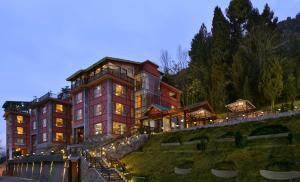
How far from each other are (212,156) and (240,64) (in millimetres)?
37535

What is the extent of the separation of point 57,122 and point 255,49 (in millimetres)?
44521

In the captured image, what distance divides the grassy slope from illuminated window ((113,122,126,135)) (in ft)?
52.4

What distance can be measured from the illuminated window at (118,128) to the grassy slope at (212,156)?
15957mm

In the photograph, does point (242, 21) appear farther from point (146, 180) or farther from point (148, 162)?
point (146, 180)

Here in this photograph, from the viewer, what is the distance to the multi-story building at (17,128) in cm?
9138

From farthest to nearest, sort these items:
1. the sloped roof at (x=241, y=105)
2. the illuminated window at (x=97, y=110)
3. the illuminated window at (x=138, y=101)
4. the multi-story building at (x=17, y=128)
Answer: the multi-story building at (x=17, y=128), the illuminated window at (x=138, y=101), the illuminated window at (x=97, y=110), the sloped roof at (x=241, y=105)

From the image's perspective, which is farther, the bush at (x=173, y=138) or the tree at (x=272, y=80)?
the tree at (x=272, y=80)

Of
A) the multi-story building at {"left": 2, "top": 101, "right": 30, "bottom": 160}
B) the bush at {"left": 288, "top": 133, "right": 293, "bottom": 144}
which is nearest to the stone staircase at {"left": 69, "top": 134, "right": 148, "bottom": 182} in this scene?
the bush at {"left": 288, "top": 133, "right": 293, "bottom": 144}

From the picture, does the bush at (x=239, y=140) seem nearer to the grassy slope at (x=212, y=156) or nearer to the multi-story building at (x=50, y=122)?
the grassy slope at (x=212, y=156)

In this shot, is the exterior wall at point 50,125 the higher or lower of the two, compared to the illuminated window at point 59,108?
lower

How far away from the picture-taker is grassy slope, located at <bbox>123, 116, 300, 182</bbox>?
79.5ft

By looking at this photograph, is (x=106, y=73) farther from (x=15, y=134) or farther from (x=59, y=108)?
(x=15, y=134)

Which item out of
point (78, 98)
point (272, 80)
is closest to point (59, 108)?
point (78, 98)

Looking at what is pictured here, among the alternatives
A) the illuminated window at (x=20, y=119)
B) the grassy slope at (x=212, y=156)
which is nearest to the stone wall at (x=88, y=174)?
the grassy slope at (x=212, y=156)
